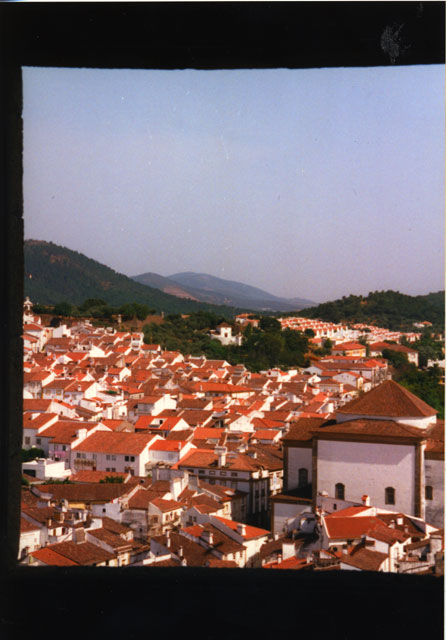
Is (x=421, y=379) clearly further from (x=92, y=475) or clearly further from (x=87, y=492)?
(x=87, y=492)

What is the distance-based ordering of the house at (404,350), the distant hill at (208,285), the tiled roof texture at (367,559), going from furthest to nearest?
the house at (404,350), the tiled roof texture at (367,559), the distant hill at (208,285)

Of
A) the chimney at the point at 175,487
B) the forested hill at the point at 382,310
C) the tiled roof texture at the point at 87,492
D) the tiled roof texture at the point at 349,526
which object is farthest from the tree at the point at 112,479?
the tiled roof texture at the point at 349,526

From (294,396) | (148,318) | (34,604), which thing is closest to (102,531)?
(34,604)

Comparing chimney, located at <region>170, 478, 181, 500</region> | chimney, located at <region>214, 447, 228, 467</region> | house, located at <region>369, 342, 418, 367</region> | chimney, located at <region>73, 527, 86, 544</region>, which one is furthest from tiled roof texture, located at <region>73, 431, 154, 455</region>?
chimney, located at <region>73, 527, 86, 544</region>

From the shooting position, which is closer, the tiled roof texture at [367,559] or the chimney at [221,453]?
the tiled roof texture at [367,559]

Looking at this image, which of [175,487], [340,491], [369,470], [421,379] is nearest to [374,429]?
[369,470]

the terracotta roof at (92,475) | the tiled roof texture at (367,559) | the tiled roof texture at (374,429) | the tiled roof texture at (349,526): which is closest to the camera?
the tiled roof texture at (367,559)

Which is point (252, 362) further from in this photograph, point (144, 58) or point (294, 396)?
point (144, 58)

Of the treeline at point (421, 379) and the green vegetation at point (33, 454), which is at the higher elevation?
the treeline at point (421, 379)

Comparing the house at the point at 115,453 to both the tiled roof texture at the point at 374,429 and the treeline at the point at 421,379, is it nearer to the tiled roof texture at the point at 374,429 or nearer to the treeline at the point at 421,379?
the treeline at the point at 421,379
